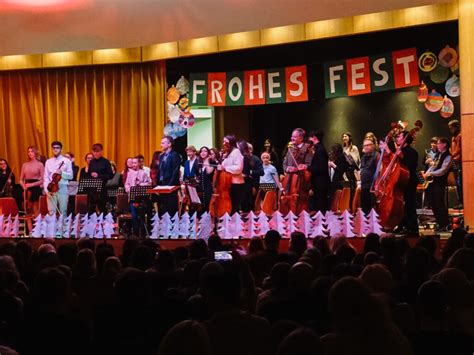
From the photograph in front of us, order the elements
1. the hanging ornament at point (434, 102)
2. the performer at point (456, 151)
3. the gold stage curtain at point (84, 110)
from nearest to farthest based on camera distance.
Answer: the performer at point (456, 151) → the hanging ornament at point (434, 102) → the gold stage curtain at point (84, 110)

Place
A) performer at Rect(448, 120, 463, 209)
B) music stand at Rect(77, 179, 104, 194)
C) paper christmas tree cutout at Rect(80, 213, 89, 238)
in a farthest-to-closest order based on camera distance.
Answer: music stand at Rect(77, 179, 104, 194)
performer at Rect(448, 120, 463, 209)
paper christmas tree cutout at Rect(80, 213, 89, 238)

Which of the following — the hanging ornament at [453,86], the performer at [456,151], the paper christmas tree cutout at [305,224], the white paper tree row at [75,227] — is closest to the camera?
the paper christmas tree cutout at [305,224]

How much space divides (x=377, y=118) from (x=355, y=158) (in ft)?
6.68

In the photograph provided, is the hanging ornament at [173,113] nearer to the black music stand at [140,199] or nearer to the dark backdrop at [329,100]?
the dark backdrop at [329,100]

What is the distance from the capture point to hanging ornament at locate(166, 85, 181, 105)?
1619cm

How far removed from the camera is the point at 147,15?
36.6ft

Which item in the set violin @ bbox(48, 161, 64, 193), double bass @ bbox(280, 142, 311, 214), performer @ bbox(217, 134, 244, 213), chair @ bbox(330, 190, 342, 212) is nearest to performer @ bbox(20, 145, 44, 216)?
violin @ bbox(48, 161, 64, 193)

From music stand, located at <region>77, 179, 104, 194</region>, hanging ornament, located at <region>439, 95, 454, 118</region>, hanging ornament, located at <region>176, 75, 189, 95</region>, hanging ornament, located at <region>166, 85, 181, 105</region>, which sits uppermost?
hanging ornament, located at <region>176, 75, 189, 95</region>

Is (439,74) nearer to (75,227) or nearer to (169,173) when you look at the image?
(169,173)

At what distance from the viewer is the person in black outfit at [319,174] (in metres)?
10.3

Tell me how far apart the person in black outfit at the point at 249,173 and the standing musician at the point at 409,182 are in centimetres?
262

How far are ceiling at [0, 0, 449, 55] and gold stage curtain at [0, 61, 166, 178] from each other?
3.97 meters

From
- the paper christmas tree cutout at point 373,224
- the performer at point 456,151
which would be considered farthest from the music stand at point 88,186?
the performer at point 456,151

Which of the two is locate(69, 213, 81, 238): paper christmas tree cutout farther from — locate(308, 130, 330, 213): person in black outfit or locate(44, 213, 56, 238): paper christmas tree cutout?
locate(308, 130, 330, 213): person in black outfit
